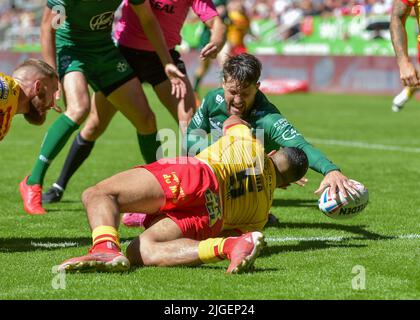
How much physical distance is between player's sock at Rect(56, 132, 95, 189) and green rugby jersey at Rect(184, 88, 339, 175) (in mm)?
2211

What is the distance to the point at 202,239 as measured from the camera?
596 centimetres

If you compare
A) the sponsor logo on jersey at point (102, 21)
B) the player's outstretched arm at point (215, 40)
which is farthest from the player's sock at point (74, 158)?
the player's outstretched arm at point (215, 40)

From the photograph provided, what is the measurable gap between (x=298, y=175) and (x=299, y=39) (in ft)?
81.6

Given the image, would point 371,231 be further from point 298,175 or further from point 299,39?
point 299,39

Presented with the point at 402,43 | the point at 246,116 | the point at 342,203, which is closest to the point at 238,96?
the point at 246,116

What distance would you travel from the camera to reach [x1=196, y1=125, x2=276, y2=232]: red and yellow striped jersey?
6.03 m

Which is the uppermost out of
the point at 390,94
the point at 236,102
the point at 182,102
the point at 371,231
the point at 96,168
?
the point at 236,102

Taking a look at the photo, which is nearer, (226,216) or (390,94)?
(226,216)

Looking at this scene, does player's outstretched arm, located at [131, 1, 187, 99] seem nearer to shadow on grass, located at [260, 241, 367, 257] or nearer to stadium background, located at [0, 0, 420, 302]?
stadium background, located at [0, 0, 420, 302]

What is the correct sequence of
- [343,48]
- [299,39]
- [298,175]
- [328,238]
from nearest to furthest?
[298,175] → [328,238] → [343,48] → [299,39]

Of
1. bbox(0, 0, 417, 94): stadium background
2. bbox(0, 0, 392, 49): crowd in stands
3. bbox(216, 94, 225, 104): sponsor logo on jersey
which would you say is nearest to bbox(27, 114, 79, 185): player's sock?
bbox(216, 94, 225, 104): sponsor logo on jersey

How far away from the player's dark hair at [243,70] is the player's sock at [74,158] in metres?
3.02

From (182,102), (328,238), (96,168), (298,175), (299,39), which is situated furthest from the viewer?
(299,39)
